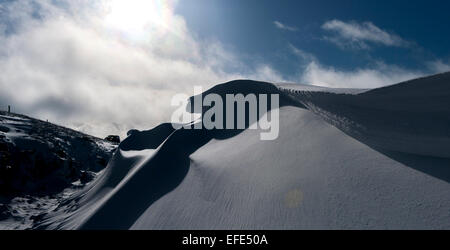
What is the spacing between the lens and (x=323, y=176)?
11.4 ft

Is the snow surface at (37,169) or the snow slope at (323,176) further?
the snow surface at (37,169)

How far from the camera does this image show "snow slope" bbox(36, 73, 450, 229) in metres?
2.85

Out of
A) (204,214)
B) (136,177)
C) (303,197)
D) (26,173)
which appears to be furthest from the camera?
(26,173)

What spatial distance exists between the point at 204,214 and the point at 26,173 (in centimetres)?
1386

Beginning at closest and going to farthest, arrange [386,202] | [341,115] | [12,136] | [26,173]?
[386,202], [341,115], [26,173], [12,136]

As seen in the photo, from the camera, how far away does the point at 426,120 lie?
349 cm

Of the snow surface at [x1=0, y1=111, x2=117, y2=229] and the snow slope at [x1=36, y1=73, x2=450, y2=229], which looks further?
the snow surface at [x1=0, y1=111, x2=117, y2=229]

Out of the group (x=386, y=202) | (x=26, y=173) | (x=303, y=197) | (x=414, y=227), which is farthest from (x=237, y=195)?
(x=26, y=173)

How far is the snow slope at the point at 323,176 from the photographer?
285 centimetres

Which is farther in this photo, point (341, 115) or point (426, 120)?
point (341, 115)

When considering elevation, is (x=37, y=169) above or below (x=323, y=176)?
below

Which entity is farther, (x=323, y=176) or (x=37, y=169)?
(x=37, y=169)
